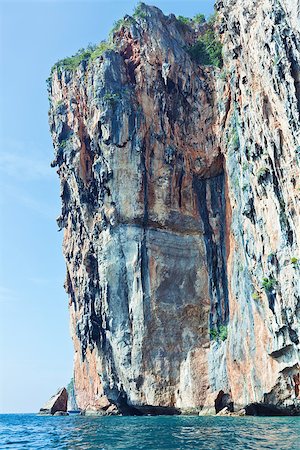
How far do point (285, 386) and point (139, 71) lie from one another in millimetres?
28776

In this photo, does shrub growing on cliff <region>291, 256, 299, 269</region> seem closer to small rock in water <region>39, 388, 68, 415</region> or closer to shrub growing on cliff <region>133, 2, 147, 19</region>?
shrub growing on cliff <region>133, 2, 147, 19</region>

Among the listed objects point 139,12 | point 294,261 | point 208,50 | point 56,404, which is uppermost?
point 139,12

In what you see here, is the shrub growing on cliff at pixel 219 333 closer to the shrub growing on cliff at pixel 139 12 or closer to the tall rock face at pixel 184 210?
the tall rock face at pixel 184 210

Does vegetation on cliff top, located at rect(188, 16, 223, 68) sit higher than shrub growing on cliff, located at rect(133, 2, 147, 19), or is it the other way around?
shrub growing on cliff, located at rect(133, 2, 147, 19)

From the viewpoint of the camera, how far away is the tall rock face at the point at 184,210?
29141 mm

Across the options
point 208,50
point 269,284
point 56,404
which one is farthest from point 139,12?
point 56,404

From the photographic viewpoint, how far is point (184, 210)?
4084 centimetres

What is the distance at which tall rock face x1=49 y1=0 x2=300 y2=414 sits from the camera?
2914cm

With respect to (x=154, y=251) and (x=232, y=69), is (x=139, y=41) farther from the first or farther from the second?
(x=154, y=251)

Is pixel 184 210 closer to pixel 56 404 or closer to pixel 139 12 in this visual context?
pixel 139 12

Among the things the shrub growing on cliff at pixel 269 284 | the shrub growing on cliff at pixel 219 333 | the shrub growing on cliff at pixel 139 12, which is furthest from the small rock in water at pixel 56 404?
the shrub growing on cliff at pixel 139 12

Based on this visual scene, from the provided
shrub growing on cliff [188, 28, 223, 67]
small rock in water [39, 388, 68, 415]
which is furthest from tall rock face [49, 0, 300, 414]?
small rock in water [39, 388, 68, 415]

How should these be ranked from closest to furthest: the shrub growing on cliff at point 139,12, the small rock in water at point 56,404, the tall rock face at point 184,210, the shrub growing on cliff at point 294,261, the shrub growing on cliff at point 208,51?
the shrub growing on cliff at point 294,261 < the tall rock face at point 184,210 < the shrub growing on cliff at point 208,51 < the shrub growing on cliff at point 139,12 < the small rock in water at point 56,404

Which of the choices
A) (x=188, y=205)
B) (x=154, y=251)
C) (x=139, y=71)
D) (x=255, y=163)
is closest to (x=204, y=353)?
(x=154, y=251)
